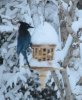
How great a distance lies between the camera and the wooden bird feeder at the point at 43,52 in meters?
2.53

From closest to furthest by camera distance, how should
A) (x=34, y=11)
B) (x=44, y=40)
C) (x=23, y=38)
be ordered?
(x=44, y=40) → (x=23, y=38) → (x=34, y=11)

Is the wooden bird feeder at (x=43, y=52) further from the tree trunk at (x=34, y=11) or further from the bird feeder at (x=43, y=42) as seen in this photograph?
the tree trunk at (x=34, y=11)

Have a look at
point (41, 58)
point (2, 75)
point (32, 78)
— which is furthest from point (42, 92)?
point (41, 58)

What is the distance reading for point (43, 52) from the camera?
2.56 meters

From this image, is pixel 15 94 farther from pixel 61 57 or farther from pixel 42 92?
pixel 61 57

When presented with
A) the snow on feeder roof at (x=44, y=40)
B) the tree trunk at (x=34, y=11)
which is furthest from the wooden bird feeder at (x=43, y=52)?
the tree trunk at (x=34, y=11)

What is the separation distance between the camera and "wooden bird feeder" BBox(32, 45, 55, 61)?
253cm

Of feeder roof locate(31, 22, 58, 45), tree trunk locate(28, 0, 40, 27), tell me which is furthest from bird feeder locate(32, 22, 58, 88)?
tree trunk locate(28, 0, 40, 27)

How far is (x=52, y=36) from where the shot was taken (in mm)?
2521

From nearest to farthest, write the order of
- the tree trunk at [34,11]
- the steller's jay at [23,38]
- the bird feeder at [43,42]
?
the bird feeder at [43,42], the steller's jay at [23,38], the tree trunk at [34,11]

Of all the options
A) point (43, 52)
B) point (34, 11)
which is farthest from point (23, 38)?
point (34, 11)

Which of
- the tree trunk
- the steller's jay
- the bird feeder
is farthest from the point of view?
the tree trunk

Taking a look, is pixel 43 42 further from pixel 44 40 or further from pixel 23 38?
pixel 23 38

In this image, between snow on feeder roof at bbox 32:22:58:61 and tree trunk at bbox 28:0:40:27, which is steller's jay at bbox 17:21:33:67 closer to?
snow on feeder roof at bbox 32:22:58:61
